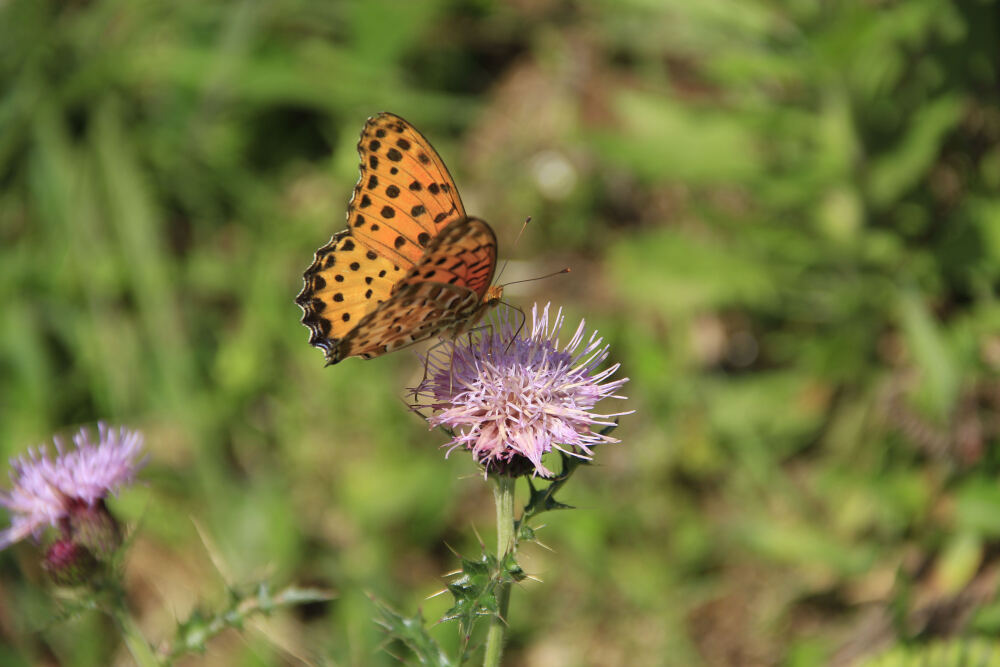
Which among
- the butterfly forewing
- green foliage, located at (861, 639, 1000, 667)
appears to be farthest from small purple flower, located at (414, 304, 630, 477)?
green foliage, located at (861, 639, 1000, 667)

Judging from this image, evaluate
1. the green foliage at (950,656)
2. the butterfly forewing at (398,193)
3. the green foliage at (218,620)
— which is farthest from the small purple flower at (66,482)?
the green foliage at (950,656)

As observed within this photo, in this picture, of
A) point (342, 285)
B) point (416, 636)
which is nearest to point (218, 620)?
point (416, 636)

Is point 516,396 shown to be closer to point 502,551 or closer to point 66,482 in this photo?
point 502,551

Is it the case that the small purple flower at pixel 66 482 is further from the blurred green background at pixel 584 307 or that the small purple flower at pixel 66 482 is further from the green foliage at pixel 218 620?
the blurred green background at pixel 584 307

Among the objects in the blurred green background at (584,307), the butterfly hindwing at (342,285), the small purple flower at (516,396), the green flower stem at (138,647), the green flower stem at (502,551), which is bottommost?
→ the green flower stem at (138,647)

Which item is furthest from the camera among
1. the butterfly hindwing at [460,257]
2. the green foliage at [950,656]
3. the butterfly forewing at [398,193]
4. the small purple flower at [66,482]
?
the green foliage at [950,656]

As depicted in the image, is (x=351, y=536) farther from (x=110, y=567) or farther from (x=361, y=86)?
(x=361, y=86)

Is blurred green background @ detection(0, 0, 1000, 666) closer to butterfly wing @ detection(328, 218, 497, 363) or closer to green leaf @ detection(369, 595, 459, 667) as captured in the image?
green leaf @ detection(369, 595, 459, 667)

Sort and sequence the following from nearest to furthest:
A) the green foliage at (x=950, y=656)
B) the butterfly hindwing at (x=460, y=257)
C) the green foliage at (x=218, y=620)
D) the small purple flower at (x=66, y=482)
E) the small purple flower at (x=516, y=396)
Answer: the butterfly hindwing at (x=460, y=257)
the small purple flower at (x=516, y=396)
the green foliage at (x=218, y=620)
the small purple flower at (x=66, y=482)
the green foliage at (x=950, y=656)
